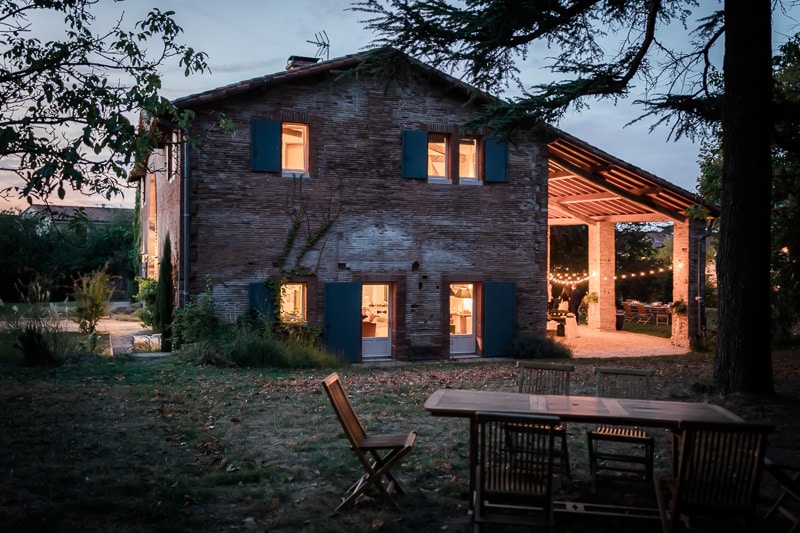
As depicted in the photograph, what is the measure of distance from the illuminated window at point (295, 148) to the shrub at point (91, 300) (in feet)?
17.2

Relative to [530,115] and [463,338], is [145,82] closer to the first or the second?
[530,115]

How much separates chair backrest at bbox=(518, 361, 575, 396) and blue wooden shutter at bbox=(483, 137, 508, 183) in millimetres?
10337

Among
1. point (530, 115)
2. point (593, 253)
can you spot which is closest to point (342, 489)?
point (530, 115)

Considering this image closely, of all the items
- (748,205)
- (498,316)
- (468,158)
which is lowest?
(498,316)

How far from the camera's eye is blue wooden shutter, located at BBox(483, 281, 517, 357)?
16609 mm

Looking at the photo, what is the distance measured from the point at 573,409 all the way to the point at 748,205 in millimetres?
5381

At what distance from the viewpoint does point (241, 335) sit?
1359 centimetres

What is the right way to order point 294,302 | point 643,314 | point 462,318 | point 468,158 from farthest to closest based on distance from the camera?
point 643,314 → point 462,318 → point 468,158 → point 294,302

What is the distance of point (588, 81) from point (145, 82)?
260 inches

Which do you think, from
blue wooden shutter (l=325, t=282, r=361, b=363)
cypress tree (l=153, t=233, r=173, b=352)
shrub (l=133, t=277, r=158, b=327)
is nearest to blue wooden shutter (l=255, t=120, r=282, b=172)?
blue wooden shutter (l=325, t=282, r=361, b=363)

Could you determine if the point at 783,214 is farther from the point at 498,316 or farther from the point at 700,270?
the point at 498,316

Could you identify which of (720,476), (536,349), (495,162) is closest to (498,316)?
(536,349)

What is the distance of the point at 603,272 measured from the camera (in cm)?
2238

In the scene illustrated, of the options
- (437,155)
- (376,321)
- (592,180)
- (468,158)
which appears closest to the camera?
(376,321)
